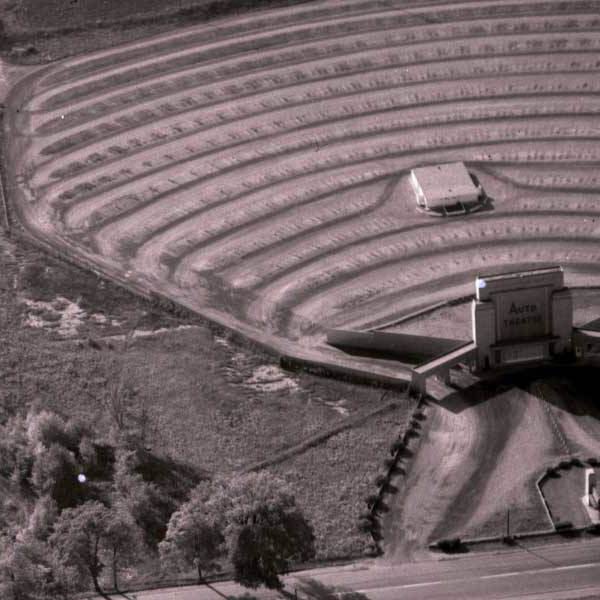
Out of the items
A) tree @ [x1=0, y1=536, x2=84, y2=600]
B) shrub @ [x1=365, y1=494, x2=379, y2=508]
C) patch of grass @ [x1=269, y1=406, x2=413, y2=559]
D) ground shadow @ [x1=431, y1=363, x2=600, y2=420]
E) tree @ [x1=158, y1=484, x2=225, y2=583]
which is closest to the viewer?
tree @ [x1=0, y1=536, x2=84, y2=600]

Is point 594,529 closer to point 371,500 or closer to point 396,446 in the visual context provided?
point 371,500

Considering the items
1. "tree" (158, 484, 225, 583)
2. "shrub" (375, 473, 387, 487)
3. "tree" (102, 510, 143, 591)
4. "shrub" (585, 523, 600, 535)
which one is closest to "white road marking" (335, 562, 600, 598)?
"shrub" (585, 523, 600, 535)

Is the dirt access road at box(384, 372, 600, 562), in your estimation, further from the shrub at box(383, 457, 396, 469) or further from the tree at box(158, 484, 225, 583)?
the tree at box(158, 484, 225, 583)

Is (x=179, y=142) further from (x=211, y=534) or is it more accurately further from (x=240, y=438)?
(x=211, y=534)

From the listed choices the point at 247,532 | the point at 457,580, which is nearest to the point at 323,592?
the point at 247,532

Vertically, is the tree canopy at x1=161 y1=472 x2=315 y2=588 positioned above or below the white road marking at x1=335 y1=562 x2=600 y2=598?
above

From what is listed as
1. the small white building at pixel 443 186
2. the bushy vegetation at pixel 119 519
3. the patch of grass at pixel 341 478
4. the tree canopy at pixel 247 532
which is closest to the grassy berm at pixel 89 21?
the small white building at pixel 443 186
